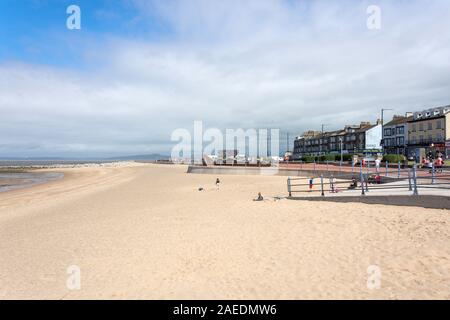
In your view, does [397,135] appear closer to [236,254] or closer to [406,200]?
[406,200]

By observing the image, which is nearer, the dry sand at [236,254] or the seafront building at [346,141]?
the dry sand at [236,254]

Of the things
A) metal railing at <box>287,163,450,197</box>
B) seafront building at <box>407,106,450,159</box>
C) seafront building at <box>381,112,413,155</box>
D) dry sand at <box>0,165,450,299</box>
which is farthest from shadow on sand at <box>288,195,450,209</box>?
seafront building at <box>381,112,413,155</box>

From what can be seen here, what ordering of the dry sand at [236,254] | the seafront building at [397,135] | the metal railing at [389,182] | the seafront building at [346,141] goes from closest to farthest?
the dry sand at [236,254], the metal railing at [389,182], the seafront building at [397,135], the seafront building at [346,141]

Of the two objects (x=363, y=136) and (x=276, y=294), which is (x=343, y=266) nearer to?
(x=276, y=294)

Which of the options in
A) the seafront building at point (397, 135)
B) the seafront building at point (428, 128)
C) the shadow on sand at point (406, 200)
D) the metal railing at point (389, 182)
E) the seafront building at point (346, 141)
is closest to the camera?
the shadow on sand at point (406, 200)

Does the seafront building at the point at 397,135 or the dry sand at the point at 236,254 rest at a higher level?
the seafront building at the point at 397,135

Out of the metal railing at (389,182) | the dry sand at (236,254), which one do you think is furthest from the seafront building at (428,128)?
the dry sand at (236,254)

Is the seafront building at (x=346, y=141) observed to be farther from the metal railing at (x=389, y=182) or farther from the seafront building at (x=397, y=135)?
the metal railing at (x=389, y=182)

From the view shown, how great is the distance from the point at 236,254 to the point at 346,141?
106 metres

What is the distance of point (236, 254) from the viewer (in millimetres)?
8570

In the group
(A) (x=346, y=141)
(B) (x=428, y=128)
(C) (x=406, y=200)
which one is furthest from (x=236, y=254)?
(A) (x=346, y=141)

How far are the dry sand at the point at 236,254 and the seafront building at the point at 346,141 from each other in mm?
67798

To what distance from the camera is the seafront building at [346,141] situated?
300ft
